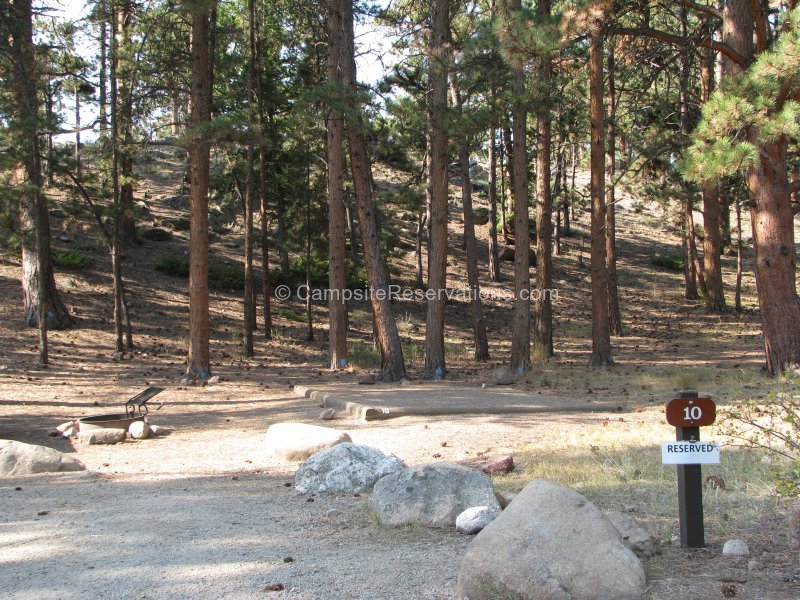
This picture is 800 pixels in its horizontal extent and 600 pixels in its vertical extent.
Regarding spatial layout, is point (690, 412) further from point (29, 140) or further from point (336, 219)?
point (29, 140)

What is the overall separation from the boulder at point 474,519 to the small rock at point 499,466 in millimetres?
1663

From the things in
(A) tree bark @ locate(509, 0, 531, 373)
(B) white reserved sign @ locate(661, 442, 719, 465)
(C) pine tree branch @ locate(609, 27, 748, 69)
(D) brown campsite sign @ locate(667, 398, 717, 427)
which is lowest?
(B) white reserved sign @ locate(661, 442, 719, 465)

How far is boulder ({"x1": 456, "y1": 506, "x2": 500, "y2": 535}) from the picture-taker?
16.8 feet

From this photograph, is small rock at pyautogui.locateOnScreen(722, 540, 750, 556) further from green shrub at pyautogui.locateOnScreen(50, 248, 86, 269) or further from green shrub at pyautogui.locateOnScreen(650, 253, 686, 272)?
green shrub at pyautogui.locateOnScreen(650, 253, 686, 272)

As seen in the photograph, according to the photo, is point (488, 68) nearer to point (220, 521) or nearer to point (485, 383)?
point (485, 383)

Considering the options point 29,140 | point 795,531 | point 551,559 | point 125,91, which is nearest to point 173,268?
point 125,91

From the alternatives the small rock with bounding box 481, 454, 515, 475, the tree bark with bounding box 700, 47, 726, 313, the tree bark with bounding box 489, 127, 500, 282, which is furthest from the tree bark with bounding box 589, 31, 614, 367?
the tree bark with bounding box 489, 127, 500, 282

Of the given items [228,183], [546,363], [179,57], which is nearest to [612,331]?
[546,363]

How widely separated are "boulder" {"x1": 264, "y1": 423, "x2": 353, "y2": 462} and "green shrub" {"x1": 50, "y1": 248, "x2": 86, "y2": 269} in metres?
19.2

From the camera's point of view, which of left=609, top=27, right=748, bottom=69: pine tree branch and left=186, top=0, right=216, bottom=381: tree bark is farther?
left=186, top=0, right=216, bottom=381: tree bark

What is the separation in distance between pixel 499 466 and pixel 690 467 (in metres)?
2.65

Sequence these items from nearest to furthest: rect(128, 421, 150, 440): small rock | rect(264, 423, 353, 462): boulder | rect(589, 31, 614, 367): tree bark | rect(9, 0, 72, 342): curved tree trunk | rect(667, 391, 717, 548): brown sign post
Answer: rect(667, 391, 717, 548): brown sign post < rect(264, 423, 353, 462): boulder < rect(128, 421, 150, 440): small rock < rect(9, 0, 72, 342): curved tree trunk < rect(589, 31, 614, 367): tree bark

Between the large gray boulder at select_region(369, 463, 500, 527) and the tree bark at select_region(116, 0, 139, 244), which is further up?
the tree bark at select_region(116, 0, 139, 244)

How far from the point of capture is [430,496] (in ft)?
18.0
